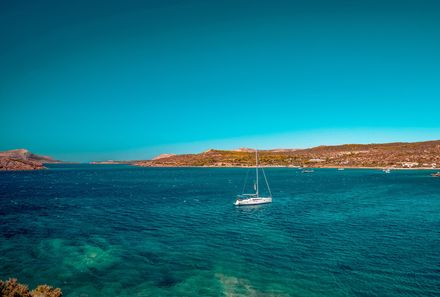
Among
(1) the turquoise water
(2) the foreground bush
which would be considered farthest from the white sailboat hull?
(2) the foreground bush

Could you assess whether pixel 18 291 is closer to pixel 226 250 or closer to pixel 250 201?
pixel 226 250

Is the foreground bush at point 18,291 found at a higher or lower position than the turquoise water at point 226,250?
higher

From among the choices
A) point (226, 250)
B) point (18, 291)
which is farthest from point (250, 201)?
point (18, 291)

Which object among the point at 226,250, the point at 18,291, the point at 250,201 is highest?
the point at 18,291

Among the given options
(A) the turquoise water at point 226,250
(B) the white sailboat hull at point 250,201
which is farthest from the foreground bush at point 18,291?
(B) the white sailboat hull at point 250,201

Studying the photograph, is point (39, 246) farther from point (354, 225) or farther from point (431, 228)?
point (431, 228)

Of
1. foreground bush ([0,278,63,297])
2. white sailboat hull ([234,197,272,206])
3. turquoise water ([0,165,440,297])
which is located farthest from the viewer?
white sailboat hull ([234,197,272,206])

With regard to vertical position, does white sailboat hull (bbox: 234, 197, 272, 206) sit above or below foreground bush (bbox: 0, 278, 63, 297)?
below

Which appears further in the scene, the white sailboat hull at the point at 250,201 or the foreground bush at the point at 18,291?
the white sailboat hull at the point at 250,201

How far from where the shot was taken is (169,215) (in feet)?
205

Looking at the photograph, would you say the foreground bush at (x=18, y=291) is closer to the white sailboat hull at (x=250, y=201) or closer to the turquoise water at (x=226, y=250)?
the turquoise water at (x=226, y=250)

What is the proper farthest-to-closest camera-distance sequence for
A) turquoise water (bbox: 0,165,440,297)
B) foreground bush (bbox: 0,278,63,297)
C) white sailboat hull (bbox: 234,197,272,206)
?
Result: 1. white sailboat hull (bbox: 234,197,272,206)
2. turquoise water (bbox: 0,165,440,297)
3. foreground bush (bbox: 0,278,63,297)

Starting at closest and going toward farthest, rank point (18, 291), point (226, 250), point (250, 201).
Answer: point (18, 291), point (226, 250), point (250, 201)

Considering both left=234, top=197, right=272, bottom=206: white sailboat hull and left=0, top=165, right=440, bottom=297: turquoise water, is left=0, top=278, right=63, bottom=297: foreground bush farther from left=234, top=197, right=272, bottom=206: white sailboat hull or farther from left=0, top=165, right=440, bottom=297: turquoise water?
left=234, top=197, right=272, bottom=206: white sailboat hull
